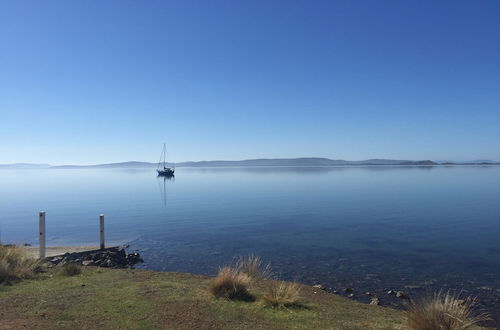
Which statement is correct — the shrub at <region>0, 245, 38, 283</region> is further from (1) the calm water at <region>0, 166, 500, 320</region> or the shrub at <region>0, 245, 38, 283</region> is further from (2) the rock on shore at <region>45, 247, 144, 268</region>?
(1) the calm water at <region>0, 166, 500, 320</region>

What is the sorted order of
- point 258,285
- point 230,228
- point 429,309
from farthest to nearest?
1. point 230,228
2. point 258,285
3. point 429,309

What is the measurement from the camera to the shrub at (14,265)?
10.7m

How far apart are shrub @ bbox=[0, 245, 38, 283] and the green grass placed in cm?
41

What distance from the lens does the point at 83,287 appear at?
33.7ft

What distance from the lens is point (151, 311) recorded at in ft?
26.4

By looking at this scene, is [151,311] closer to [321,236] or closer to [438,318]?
[438,318]

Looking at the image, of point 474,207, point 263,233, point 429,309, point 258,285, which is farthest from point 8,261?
point 474,207

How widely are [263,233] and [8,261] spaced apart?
16.7m

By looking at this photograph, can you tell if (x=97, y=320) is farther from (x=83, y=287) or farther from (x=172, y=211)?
(x=172, y=211)

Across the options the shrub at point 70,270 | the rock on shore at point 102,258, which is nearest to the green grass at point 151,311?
the shrub at point 70,270

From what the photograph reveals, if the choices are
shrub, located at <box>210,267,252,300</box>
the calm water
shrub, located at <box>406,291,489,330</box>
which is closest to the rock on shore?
the calm water

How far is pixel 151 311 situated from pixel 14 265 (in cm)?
597

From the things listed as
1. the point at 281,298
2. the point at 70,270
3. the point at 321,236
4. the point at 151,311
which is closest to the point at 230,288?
the point at 281,298

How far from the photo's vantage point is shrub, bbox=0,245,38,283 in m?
10.7
